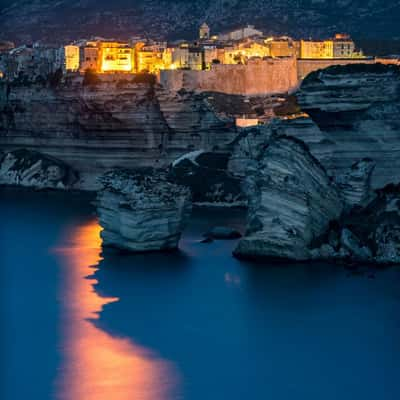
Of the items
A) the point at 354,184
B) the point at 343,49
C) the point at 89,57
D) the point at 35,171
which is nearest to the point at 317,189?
the point at 354,184

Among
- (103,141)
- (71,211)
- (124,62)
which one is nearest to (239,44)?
(124,62)

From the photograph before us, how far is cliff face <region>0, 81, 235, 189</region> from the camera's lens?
49.7 meters

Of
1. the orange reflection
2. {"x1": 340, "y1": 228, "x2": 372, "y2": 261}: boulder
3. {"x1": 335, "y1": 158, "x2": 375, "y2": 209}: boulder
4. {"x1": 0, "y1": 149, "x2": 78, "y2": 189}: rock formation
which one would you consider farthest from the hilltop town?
the orange reflection

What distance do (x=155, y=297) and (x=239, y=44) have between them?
34310mm

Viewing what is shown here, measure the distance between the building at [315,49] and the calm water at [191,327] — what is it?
27.3 metres

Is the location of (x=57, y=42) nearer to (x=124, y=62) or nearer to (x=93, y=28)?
Result: (x=93, y=28)

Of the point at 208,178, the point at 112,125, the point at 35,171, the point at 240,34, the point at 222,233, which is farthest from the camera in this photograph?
the point at 240,34

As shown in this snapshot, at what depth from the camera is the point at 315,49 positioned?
62.1 meters

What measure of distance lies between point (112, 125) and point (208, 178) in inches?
307

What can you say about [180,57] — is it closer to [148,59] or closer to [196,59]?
[196,59]

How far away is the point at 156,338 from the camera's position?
2552 centimetres

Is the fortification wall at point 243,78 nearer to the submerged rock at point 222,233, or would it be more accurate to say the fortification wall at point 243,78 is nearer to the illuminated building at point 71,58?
the illuminated building at point 71,58

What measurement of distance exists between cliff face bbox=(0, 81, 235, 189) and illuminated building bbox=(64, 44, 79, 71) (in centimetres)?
175

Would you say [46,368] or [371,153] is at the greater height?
[371,153]
